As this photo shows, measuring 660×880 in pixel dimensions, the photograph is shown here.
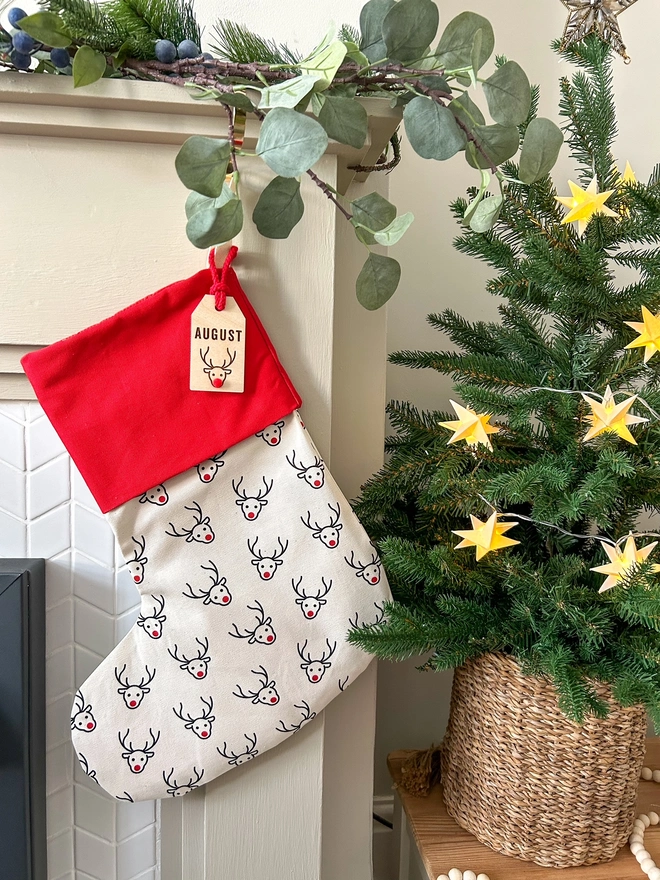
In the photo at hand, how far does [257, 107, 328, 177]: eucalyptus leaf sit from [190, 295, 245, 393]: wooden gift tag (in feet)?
0.64

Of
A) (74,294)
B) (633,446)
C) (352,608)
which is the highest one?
(74,294)

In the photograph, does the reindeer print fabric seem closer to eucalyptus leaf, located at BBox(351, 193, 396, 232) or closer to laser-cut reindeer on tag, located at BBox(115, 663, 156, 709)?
laser-cut reindeer on tag, located at BBox(115, 663, 156, 709)

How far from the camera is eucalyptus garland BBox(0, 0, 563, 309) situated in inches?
24.4

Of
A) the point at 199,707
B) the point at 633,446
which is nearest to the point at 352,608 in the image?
the point at 199,707

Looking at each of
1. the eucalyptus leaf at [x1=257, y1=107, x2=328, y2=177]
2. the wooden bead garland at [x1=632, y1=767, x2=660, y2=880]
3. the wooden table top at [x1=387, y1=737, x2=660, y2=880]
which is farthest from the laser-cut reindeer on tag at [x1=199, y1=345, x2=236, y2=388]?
the wooden bead garland at [x1=632, y1=767, x2=660, y2=880]

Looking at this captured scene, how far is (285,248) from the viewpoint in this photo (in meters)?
0.78

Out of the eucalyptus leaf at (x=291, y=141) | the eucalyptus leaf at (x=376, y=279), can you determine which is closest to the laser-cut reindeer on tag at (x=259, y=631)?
the eucalyptus leaf at (x=376, y=279)

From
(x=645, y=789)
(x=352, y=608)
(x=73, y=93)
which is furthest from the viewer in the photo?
(x=645, y=789)

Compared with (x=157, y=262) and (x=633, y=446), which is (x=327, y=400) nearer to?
(x=157, y=262)

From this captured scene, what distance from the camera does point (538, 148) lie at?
66 centimetres

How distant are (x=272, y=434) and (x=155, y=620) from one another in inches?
10.6

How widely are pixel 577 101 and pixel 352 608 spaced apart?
2.24 feet

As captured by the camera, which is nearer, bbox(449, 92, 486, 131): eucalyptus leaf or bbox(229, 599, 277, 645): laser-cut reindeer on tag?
bbox(449, 92, 486, 131): eucalyptus leaf

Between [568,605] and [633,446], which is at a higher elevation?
[633,446]
